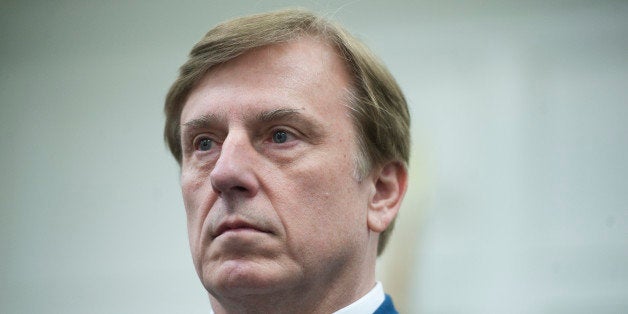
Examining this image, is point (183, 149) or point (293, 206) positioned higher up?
point (183, 149)

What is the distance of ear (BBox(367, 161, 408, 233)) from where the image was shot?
5.10ft

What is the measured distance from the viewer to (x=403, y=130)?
5.60 feet

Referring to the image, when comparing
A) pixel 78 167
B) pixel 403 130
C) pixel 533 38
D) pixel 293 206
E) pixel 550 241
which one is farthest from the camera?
pixel 78 167

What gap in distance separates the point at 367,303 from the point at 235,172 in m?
0.41

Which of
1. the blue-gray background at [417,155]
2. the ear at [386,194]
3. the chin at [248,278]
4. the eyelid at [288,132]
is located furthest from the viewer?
the blue-gray background at [417,155]

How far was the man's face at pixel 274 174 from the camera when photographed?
4.44 feet

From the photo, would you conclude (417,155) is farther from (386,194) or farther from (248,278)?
(248,278)

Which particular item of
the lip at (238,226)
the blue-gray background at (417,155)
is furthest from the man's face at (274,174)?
the blue-gray background at (417,155)

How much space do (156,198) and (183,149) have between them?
1024 millimetres

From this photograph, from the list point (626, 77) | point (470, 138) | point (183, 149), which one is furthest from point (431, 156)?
point (183, 149)

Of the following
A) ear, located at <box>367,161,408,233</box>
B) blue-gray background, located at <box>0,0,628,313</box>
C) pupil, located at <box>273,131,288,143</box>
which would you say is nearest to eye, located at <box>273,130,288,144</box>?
pupil, located at <box>273,131,288,143</box>

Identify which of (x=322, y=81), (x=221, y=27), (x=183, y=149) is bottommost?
(x=183, y=149)

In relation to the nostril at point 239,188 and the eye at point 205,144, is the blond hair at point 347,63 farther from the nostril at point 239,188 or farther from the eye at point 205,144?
the nostril at point 239,188

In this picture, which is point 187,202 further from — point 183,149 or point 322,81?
point 322,81
